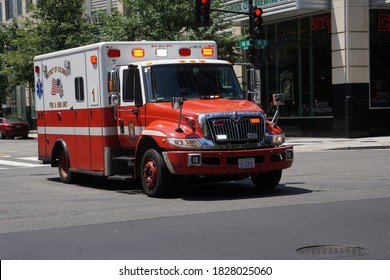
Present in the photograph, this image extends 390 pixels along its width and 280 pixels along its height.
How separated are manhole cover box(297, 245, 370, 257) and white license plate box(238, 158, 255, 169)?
15.5 ft

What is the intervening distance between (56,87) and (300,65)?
19.0 metres

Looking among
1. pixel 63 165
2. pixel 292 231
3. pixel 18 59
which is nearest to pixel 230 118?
pixel 292 231

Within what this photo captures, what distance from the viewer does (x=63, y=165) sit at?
1702cm

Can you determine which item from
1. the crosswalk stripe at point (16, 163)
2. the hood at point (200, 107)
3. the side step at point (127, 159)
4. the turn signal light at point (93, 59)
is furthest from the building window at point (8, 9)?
the hood at point (200, 107)

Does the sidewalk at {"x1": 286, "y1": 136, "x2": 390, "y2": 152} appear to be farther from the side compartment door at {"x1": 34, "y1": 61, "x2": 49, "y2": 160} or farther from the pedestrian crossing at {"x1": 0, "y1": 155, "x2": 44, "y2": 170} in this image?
the side compartment door at {"x1": 34, "y1": 61, "x2": 49, "y2": 160}

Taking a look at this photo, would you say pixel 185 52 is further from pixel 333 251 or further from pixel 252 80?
pixel 333 251

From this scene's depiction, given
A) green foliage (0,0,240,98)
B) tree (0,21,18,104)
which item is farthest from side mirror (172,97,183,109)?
tree (0,21,18,104)

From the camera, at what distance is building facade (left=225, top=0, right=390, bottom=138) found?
99.9 feet

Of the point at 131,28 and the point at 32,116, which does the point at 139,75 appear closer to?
the point at 131,28

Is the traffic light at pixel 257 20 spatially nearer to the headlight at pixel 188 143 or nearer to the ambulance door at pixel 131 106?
the ambulance door at pixel 131 106

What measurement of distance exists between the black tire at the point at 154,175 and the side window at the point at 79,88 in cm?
272

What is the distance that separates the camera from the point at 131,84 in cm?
1419

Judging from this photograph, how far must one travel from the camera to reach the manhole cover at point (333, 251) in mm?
7762

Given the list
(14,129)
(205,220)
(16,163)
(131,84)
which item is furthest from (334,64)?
(14,129)
